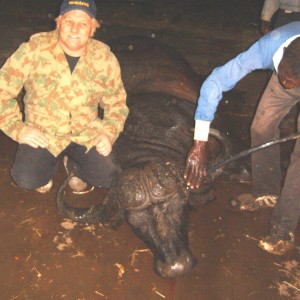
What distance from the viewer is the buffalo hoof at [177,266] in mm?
3463

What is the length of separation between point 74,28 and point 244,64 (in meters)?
1.61

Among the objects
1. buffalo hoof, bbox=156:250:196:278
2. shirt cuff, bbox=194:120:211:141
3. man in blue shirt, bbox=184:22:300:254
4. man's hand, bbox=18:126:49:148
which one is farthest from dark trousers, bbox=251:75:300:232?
man's hand, bbox=18:126:49:148

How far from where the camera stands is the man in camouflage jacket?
3.41 m

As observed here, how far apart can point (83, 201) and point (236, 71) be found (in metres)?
2.43

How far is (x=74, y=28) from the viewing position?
331 centimetres

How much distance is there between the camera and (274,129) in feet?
13.4

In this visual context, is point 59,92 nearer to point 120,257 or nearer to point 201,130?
point 201,130

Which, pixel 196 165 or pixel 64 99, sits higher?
pixel 64 99

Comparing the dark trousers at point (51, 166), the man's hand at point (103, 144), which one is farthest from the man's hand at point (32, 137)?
the man's hand at point (103, 144)

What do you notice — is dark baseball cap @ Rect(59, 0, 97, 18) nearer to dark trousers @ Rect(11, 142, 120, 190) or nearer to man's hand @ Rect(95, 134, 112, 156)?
man's hand @ Rect(95, 134, 112, 156)

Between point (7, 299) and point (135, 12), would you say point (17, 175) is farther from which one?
point (135, 12)

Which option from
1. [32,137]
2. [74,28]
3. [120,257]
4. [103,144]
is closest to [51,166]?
[32,137]

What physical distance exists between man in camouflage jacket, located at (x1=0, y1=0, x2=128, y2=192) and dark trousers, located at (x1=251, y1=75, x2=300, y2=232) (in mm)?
1550

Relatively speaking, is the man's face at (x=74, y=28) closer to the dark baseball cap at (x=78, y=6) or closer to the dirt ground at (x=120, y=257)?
the dark baseball cap at (x=78, y=6)
